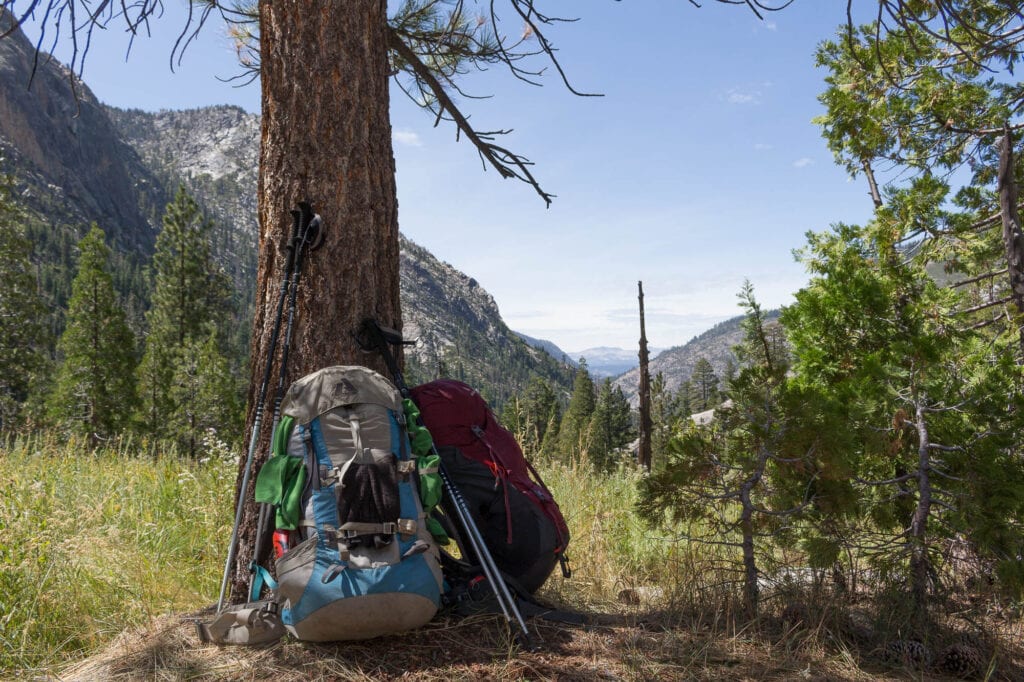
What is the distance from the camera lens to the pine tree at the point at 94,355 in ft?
72.8

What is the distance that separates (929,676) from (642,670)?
114 cm

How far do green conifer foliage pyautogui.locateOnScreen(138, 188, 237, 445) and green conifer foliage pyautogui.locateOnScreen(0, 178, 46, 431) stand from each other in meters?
4.89

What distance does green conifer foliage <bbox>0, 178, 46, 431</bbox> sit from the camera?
2014 cm

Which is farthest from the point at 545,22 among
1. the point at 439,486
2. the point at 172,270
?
the point at 172,270

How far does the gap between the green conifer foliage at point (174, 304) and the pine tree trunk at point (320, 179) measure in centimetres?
2586

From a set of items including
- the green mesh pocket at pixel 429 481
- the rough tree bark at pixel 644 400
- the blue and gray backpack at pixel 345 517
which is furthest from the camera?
the rough tree bark at pixel 644 400

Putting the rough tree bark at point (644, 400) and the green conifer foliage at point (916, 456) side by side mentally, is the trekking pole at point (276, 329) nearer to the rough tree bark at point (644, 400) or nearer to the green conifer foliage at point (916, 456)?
the green conifer foliage at point (916, 456)

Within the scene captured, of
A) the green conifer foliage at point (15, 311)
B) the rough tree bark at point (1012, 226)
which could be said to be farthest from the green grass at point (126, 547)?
the green conifer foliage at point (15, 311)

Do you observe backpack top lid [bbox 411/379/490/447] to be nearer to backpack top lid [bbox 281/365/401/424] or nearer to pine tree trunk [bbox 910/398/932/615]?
backpack top lid [bbox 281/365/401/424]

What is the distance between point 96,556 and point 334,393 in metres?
1.94

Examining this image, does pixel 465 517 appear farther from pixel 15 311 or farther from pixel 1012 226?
pixel 15 311

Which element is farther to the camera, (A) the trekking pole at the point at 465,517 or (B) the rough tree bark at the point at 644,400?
(B) the rough tree bark at the point at 644,400

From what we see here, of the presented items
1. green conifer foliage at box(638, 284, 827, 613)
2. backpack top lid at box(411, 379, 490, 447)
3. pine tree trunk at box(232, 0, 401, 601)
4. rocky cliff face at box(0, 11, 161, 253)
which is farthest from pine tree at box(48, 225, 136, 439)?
rocky cliff face at box(0, 11, 161, 253)

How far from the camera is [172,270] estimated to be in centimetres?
2922
